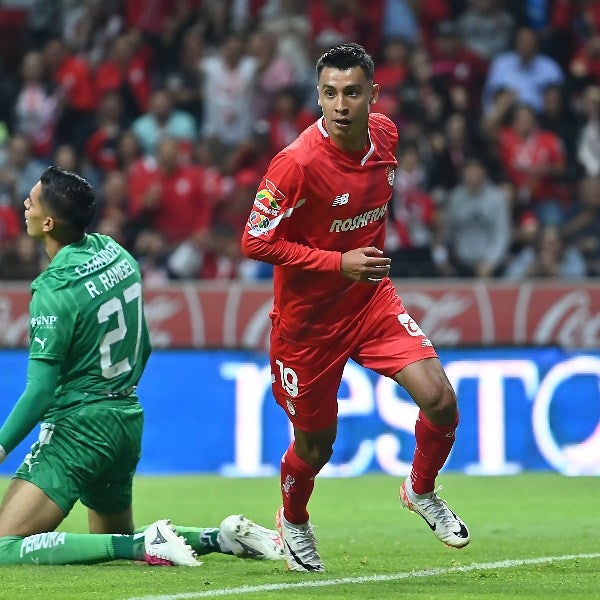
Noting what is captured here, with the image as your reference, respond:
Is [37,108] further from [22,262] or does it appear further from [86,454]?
[86,454]

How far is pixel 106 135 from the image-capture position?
1650 cm

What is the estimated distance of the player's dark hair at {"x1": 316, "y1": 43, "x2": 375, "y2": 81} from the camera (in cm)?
673

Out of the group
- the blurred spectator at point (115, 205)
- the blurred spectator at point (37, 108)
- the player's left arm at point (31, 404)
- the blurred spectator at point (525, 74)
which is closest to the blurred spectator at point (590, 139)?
the blurred spectator at point (525, 74)

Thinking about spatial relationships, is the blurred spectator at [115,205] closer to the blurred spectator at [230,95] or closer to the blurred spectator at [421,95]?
the blurred spectator at [230,95]

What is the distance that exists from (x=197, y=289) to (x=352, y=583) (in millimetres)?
7222

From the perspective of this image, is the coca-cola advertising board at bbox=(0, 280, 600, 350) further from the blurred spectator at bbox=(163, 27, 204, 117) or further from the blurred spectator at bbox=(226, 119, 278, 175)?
the blurred spectator at bbox=(163, 27, 204, 117)

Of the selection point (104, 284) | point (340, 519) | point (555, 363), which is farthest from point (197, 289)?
point (104, 284)

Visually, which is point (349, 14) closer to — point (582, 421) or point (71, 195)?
point (582, 421)

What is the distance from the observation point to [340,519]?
968 centimetres

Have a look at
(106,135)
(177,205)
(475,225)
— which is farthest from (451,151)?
(106,135)

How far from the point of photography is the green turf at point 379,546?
6133 mm

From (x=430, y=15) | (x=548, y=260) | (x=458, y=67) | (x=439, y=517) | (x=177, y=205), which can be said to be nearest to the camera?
(x=439, y=517)

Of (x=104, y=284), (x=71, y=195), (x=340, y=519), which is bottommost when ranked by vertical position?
(x=340, y=519)

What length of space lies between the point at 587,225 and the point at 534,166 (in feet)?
3.16
